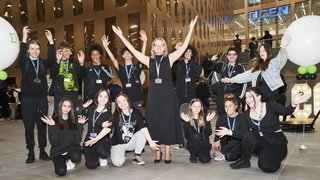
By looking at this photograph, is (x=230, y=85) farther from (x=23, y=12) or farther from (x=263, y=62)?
(x=23, y=12)

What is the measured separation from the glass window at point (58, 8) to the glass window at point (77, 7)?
863mm

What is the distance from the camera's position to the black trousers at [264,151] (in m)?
3.57

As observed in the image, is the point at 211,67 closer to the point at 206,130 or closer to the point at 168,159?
the point at 206,130

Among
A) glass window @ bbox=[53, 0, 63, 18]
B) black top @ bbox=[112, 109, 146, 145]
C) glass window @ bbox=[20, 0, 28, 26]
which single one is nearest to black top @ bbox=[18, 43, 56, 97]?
black top @ bbox=[112, 109, 146, 145]

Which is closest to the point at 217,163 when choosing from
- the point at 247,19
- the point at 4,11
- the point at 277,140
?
the point at 277,140

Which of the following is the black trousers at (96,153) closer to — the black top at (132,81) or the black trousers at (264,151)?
the black top at (132,81)

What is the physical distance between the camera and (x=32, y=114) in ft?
14.3

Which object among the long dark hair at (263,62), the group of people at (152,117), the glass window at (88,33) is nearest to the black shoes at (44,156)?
the group of people at (152,117)

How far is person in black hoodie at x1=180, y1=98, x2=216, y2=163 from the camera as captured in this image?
415cm

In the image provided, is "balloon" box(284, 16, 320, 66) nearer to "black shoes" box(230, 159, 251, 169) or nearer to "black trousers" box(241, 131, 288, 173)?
"black trousers" box(241, 131, 288, 173)

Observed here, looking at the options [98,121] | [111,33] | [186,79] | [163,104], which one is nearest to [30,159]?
[98,121]

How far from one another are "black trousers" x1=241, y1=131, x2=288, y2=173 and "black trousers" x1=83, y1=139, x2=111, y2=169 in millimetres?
1722

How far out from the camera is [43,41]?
51.6 ft

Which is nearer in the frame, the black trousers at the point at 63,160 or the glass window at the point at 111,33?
the black trousers at the point at 63,160
